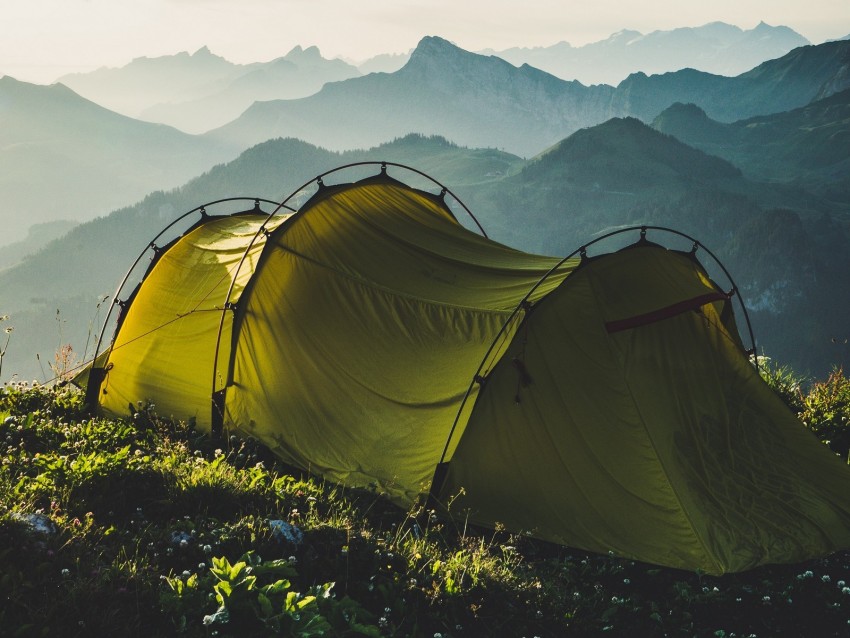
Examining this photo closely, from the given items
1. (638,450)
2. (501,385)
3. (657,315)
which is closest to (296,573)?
(501,385)

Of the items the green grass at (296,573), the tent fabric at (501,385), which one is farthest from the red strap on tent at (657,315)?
the green grass at (296,573)

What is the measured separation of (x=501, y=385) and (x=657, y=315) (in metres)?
1.86

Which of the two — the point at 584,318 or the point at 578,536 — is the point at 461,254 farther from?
the point at 578,536

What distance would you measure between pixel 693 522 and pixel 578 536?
1080 mm

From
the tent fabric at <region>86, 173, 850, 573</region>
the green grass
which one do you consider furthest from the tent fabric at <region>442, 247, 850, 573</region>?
the green grass

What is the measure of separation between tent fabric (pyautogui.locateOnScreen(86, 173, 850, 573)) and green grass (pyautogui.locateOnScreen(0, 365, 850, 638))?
0.39 meters

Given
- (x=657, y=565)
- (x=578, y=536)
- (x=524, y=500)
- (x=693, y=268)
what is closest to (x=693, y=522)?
(x=657, y=565)

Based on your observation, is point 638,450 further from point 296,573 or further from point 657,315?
point 296,573

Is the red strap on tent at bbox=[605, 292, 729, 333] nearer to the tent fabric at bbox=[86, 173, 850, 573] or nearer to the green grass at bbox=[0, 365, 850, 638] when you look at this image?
the tent fabric at bbox=[86, 173, 850, 573]

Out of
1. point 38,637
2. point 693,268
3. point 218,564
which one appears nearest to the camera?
point 38,637

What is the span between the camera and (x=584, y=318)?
25.9ft

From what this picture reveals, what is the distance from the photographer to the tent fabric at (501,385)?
7.33 metres

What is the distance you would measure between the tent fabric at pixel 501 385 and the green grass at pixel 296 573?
0.39m

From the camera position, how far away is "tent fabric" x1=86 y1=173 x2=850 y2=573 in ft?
24.0
